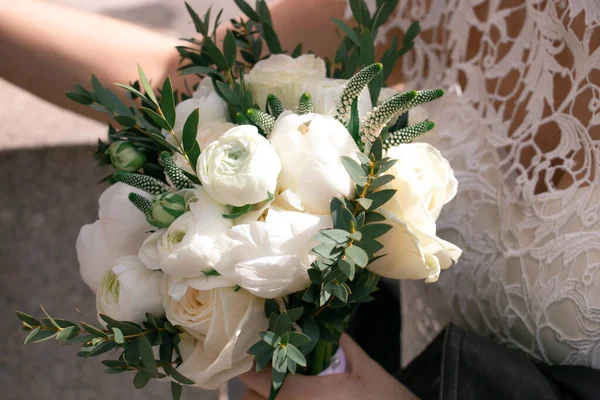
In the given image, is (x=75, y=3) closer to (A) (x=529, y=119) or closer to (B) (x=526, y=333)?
(A) (x=529, y=119)

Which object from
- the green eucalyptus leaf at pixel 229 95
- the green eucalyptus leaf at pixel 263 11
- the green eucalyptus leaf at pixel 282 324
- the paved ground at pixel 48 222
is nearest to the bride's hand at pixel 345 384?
the green eucalyptus leaf at pixel 282 324

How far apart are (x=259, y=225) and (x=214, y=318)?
0.09 metres

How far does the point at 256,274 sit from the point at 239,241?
0.03 meters

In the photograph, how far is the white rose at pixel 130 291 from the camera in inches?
15.6

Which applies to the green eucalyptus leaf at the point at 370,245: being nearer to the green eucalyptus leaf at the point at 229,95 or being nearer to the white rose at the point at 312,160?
the white rose at the point at 312,160

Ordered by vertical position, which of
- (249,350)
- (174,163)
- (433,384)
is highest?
(174,163)

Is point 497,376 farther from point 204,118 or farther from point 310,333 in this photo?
point 204,118

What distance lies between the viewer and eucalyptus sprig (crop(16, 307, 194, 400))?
38cm

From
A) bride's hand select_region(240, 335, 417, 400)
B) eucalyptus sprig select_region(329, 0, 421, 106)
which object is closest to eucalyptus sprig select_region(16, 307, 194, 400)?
bride's hand select_region(240, 335, 417, 400)

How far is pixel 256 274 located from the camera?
344mm

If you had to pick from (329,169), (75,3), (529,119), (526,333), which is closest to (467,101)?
(529,119)

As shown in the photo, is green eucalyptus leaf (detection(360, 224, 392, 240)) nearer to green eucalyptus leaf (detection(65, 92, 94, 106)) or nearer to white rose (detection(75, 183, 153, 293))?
white rose (detection(75, 183, 153, 293))

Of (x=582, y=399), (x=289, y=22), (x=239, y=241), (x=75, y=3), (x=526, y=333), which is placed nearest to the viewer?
(x=239, y=241)

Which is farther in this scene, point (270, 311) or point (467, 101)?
point (467, 101)
